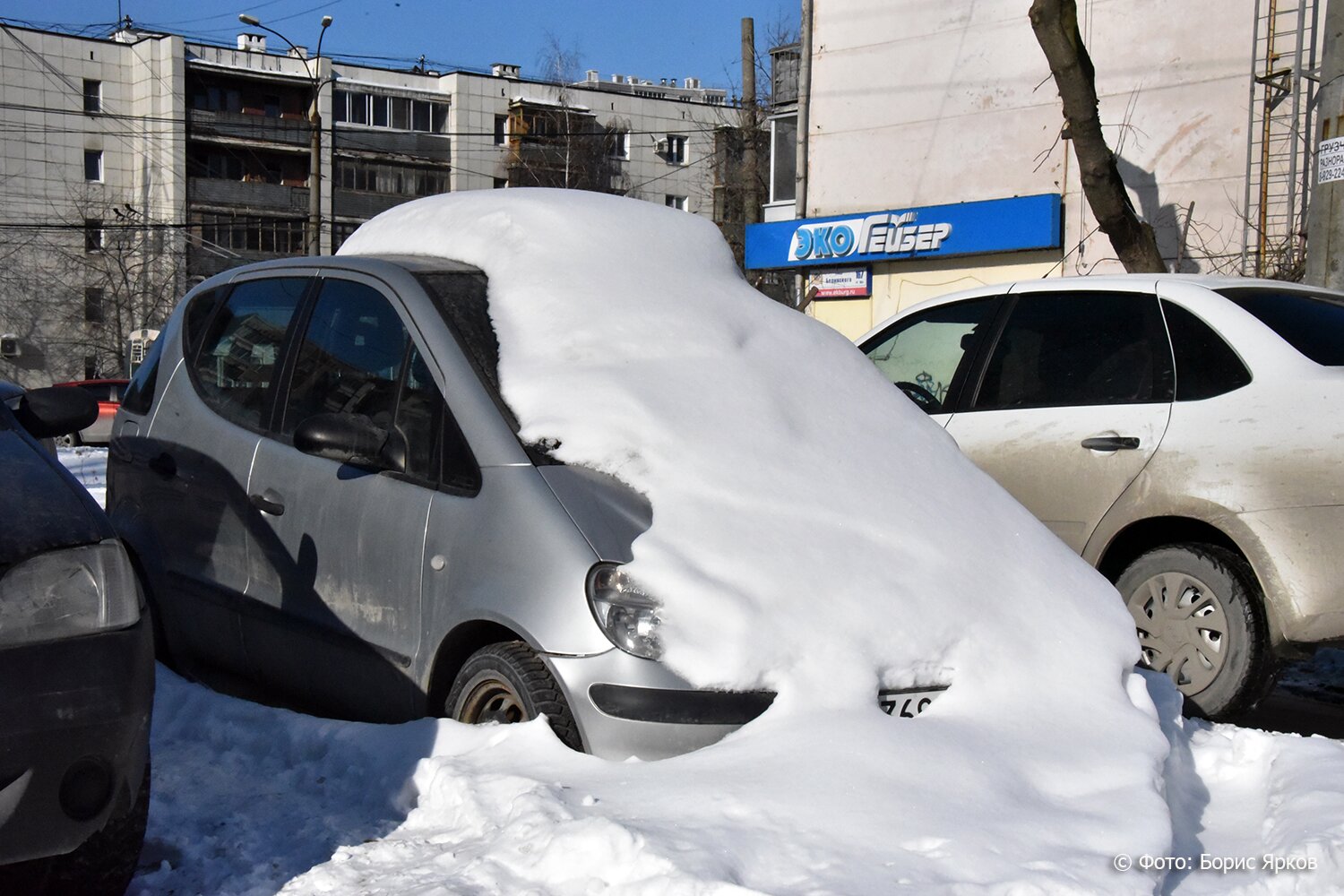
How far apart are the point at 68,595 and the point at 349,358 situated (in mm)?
1705

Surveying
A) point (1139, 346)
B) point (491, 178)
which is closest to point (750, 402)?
point (1139, 346)

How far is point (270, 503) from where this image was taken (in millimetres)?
4387

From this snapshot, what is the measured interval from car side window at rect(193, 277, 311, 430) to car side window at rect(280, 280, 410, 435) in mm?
176

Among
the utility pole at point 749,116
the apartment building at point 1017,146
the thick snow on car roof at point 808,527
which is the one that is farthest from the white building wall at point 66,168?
the thick snow on car roof at point 808,527

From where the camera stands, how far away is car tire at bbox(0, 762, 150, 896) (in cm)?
278

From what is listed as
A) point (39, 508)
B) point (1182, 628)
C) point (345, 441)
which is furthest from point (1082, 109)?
point (39, 508)

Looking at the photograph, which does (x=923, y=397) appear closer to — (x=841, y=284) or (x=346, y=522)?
(x=346, y=522)

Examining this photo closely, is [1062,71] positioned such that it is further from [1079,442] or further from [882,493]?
[882,493]

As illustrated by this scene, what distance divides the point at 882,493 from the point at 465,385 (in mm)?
1265

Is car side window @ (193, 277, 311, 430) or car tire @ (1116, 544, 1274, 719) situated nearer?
car side window @ (193, 277, 311, 430)

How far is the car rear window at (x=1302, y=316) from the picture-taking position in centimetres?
499

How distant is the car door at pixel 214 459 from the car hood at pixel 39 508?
1.34 m

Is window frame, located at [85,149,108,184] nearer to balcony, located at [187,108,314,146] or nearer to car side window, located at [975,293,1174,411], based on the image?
balcony, located at [187,108,314,146]

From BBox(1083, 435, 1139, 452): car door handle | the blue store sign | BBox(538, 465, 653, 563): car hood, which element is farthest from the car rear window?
the blue store sign
